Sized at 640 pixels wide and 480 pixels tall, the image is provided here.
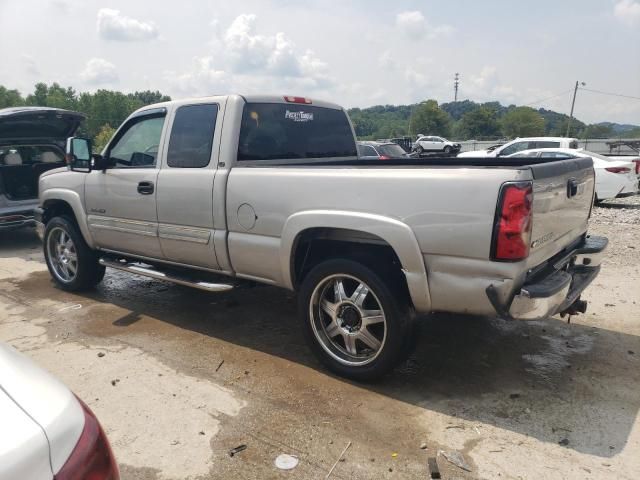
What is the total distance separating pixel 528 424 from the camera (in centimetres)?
307

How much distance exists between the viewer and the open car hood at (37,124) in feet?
25.3

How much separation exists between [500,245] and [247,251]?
195cm

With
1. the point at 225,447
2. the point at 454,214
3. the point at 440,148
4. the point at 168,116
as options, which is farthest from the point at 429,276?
the point at 440,148

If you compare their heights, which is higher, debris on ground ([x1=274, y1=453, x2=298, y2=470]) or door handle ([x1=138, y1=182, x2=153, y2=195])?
door handle ([x1=138, y1=182, x2=153, y2=195])

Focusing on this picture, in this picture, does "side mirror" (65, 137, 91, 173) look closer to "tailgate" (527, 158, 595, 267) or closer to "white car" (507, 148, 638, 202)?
"tailgate" (527, 158, 595, 267)

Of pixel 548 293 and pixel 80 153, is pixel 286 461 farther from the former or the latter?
pixel 80 153

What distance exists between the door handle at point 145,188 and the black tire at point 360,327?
5.99 feet

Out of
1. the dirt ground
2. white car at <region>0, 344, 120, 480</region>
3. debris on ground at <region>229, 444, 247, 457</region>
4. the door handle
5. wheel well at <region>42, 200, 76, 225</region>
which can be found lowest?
the dirt ground

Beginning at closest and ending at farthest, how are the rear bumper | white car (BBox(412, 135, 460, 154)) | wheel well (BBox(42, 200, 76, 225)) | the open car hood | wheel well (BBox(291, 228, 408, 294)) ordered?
the rear bumper
wheel well (BBox(291, 228, 408, 294))
wheel well (BBox(42, 200, 76, 225))
the open car hood
white car (BBox(412, 135, 460, 154))

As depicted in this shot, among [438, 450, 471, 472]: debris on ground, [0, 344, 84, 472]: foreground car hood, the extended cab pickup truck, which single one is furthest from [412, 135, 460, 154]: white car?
[0, 344, 84, 472]: foreground car hood

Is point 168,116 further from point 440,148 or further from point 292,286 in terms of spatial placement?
point 440,148

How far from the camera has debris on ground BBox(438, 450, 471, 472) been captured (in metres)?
2.71

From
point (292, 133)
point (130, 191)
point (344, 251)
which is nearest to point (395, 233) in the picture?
point (344, 251)

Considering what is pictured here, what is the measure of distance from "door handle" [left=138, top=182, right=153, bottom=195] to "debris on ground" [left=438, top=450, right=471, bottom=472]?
3.27 meters
